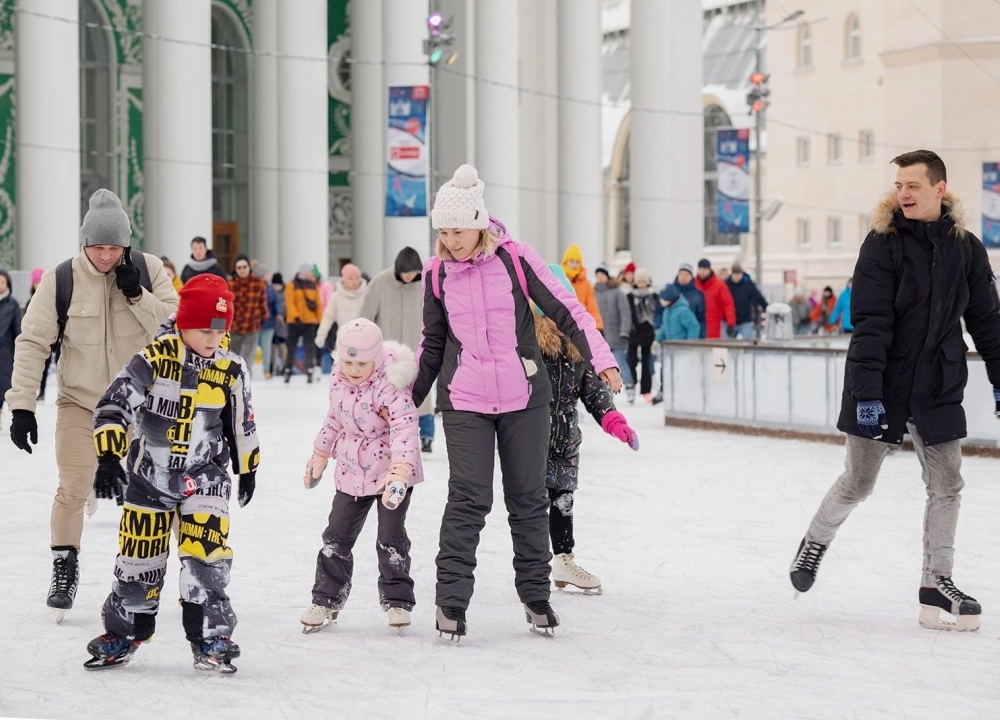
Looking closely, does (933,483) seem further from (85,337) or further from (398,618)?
(85,337)

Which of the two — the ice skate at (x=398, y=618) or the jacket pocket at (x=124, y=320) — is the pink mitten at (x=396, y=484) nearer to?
the ice skate at (x=398, y=618)

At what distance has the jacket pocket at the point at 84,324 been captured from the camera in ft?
20.2

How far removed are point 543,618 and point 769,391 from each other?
8459mm

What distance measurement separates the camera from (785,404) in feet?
45.0

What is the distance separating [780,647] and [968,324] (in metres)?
1.42

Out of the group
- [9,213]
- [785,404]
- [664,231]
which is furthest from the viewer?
[664,231]

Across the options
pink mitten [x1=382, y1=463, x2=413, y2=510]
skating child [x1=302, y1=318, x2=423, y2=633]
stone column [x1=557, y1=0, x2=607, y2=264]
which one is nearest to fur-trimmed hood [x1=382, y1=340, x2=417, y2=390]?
skating child [x1=302, y1=318, x2=423, y2=633]

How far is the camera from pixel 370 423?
5.79 metres

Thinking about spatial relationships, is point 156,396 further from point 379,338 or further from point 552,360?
point 552,360

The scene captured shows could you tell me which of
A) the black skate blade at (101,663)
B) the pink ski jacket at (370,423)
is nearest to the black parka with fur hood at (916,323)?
the pink ski jacket at (370,423)

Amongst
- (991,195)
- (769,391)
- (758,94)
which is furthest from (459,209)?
(758,94)

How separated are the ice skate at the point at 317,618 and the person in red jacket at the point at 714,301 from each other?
13043mm

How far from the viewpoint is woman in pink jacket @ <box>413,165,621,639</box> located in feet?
18.6

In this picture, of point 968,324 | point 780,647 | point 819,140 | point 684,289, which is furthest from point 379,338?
point 819,140
